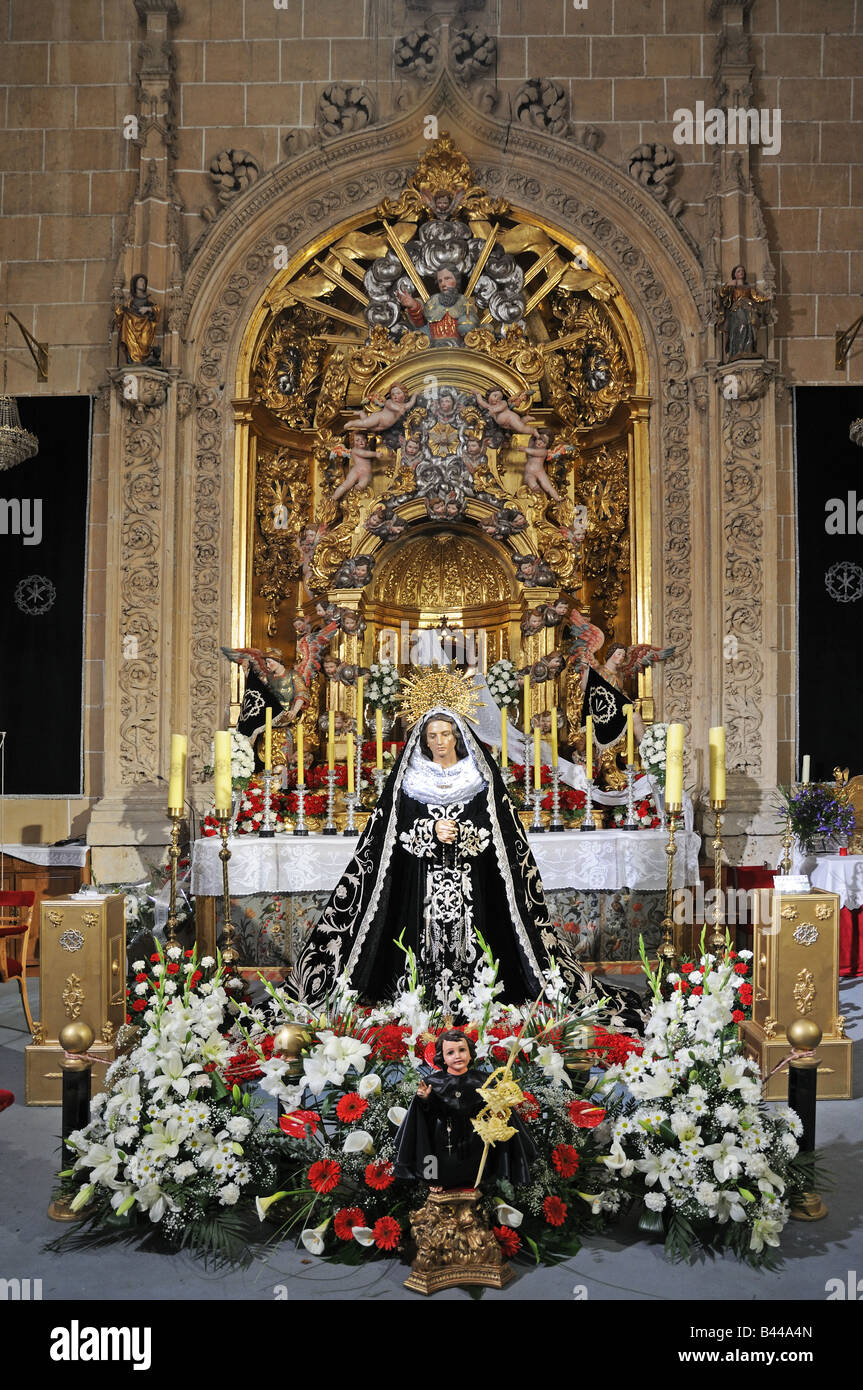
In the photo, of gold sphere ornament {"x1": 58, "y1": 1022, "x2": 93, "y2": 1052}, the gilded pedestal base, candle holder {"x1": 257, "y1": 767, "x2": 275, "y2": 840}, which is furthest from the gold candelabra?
candle holder {"x1": 257, "y1": 767, "x2": 275, "y2": 840}

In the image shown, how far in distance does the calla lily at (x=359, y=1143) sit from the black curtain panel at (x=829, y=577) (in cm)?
782

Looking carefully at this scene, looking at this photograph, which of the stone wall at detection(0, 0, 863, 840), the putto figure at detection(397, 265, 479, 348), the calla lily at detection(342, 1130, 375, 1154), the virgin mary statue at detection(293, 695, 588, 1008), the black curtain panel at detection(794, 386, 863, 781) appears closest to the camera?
the calla lily at detection(342, 1130, 375, 1154)

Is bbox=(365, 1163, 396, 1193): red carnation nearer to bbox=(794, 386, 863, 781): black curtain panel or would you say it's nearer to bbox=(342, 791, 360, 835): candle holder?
bbox=(342, 791, 360, 835): candle holder

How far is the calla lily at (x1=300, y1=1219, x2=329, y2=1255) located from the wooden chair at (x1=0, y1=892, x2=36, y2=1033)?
3050 millimetres

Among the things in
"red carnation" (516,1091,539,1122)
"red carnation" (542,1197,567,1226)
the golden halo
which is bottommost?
"red carnation" (542,1197,567,1226)

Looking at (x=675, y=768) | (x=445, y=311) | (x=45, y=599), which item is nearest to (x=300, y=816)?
(x=675, y=768)

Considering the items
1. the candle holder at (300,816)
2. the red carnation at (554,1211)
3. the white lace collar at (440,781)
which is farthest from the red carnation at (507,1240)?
the candle holder at (300,816)

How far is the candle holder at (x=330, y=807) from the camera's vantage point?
357 inches

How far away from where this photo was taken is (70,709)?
1088 centimetres

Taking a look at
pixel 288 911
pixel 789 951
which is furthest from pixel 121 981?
pixel 789 951

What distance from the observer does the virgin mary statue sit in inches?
238

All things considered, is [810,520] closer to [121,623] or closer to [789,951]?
[789,951]

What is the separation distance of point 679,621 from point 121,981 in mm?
6694

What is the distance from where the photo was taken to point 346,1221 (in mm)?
4004
